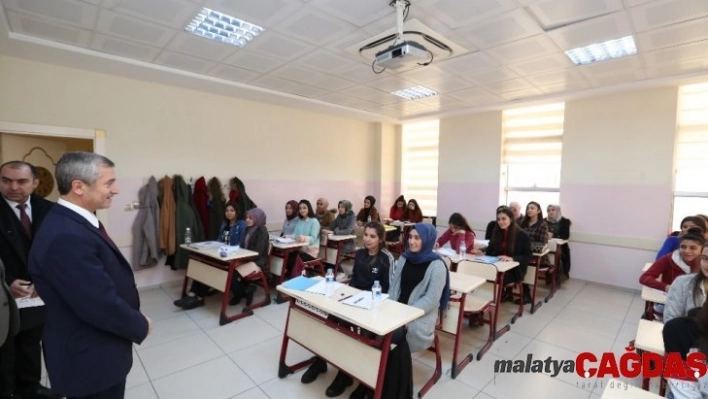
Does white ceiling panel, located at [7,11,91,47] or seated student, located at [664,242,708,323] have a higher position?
white ceiling panel, located at [7,11,91,47]

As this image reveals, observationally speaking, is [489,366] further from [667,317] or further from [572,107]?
[572,107]

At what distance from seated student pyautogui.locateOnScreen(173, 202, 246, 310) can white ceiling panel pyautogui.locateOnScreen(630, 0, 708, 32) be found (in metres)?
4.82

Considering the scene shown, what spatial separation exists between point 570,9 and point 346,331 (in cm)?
319

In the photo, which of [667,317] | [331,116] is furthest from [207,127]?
[667,317]

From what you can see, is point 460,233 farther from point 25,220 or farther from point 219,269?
point 25,220

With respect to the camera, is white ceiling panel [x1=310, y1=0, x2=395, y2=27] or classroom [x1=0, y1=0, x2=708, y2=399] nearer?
white ceiling panel [x1=310, y1=0, x2=395, y2=27]

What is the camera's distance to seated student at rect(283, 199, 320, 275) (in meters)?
4.65

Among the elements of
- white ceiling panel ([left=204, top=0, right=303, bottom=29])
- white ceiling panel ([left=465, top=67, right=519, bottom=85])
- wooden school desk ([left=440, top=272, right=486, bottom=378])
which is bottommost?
wooden school desk ([left=440, top=272, right=486, bottom=378])

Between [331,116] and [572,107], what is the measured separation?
4.52m

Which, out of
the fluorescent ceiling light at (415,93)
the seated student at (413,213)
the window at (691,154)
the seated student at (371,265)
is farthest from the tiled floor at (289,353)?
the fluorescent ceiling light at (415,93)

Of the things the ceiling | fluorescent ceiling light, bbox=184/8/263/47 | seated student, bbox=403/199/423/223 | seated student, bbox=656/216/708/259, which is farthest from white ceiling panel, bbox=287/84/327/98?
seated student, bbox=656/216/708/259

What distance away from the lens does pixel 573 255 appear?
18.0 ft

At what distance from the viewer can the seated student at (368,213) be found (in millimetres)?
6881

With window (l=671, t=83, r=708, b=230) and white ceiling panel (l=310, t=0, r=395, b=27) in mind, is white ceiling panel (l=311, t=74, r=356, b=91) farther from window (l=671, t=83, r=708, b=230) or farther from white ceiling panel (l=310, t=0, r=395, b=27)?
window (l=671, t=83, r=708, b=230)
